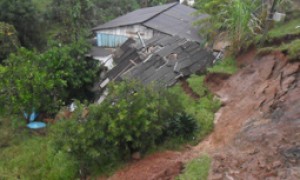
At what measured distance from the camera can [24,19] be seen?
82.3 feet

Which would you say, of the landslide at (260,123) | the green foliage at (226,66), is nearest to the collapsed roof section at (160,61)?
the green foliage at (226,66)

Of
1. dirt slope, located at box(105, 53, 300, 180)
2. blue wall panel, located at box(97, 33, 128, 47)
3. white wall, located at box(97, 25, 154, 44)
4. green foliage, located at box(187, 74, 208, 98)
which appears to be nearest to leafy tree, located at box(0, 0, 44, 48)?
blue wall panel, located at box(97, 33, 128, 47)

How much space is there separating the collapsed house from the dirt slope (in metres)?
2.49

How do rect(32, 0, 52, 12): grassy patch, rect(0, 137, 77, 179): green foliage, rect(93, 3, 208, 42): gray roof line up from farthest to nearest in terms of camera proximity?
rect(32, 0, 52, 12): grassy patch
rect(93, 3, 208, 42): gray roof
rect(0, 137, 77, 179): green foliage

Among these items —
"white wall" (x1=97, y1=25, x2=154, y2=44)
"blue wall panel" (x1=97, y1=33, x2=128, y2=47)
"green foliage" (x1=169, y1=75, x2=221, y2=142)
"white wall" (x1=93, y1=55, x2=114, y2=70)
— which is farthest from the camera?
"blue wall panel" (x1=97, y1=33, x2=128, y2=47)

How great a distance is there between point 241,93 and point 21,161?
29.2 ft

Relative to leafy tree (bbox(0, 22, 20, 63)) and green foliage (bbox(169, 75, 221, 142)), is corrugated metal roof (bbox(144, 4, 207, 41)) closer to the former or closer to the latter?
green foliage (bbox(169, 75, 221, 142))

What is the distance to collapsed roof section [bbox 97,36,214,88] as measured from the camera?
48.4 ft

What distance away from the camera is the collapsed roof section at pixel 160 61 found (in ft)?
48.4

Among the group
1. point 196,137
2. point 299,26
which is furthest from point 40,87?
point 299,26

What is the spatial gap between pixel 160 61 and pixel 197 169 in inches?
298

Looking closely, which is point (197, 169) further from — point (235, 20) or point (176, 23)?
point (176, 23)

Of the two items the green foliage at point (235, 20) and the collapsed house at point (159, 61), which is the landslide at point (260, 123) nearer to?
the green foliage at point (235, 20)

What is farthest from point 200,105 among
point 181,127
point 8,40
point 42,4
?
point 42,4
